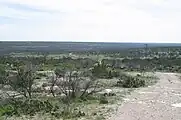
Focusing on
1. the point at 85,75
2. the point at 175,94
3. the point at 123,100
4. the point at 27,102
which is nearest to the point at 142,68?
the point at 85,75

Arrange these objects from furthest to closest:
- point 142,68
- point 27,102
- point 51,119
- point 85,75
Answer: point 142,68 < point 85,75 < point 27,102 < point 51,119

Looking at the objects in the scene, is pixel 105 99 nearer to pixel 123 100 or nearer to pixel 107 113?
pixel 123 100

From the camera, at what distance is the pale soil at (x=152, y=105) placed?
2077cm

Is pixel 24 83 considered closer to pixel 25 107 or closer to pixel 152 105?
pixel 25 107

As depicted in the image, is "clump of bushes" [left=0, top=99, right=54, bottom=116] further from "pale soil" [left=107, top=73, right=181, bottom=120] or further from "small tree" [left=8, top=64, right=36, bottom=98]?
"pale soil" [left=107, top=73, right=181, bottom=120]

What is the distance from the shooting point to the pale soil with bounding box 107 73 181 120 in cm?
2077

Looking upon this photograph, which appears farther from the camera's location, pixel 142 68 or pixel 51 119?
pixel 142 68

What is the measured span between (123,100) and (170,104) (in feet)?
11.0

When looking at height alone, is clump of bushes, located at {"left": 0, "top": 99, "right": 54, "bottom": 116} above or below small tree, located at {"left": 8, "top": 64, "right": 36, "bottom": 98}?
below

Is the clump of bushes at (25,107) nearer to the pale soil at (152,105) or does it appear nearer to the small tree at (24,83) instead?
the small tree at (24,83)

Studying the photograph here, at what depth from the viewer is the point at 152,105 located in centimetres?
2444

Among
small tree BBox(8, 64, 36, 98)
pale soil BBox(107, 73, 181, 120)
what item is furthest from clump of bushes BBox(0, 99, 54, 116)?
Result: pale soil BBox(107, 73, 181, 120)

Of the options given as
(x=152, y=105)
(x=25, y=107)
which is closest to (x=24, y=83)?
(x=25, y=107)

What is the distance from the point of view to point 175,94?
2977 centimetres
